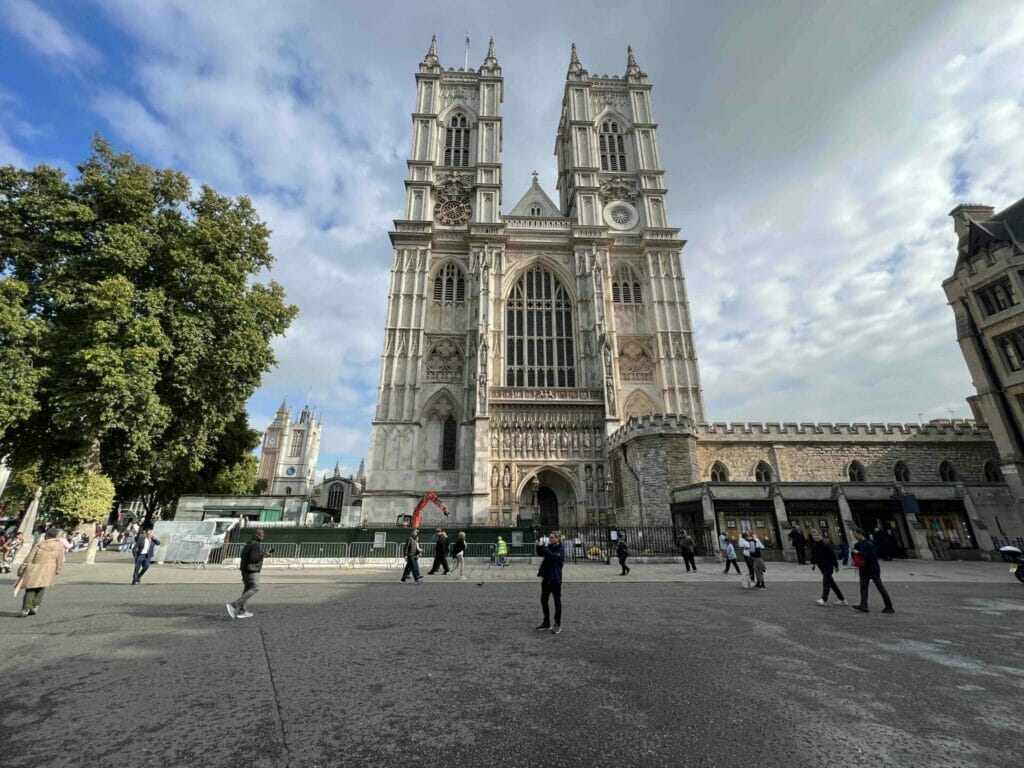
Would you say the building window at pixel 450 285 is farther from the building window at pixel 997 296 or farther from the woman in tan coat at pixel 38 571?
the building window at pixel 997 296

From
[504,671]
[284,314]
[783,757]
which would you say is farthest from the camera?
[284,314]

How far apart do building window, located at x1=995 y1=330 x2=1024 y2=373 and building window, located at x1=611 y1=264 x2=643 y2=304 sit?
19.3m

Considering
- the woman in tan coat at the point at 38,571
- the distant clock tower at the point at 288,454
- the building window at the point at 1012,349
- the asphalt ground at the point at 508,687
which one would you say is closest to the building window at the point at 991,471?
the building window at the point at 1012,349

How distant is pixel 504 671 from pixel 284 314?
19984 mm

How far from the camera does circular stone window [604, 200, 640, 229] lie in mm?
35531

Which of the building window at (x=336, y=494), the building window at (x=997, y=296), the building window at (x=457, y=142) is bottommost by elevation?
the building window at (x=336, y=494)

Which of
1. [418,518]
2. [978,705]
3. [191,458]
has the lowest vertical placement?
[978,705]

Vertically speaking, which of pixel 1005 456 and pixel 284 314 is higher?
pixel 284 314

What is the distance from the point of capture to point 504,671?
14.2 ft

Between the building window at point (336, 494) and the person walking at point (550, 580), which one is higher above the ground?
the building window at point (336, 494)

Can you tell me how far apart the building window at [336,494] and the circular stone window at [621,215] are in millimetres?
43220

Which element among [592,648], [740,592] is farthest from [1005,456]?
[592,648]

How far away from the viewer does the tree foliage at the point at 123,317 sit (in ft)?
46.5

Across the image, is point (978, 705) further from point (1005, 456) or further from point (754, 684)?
point (1005, 456)
